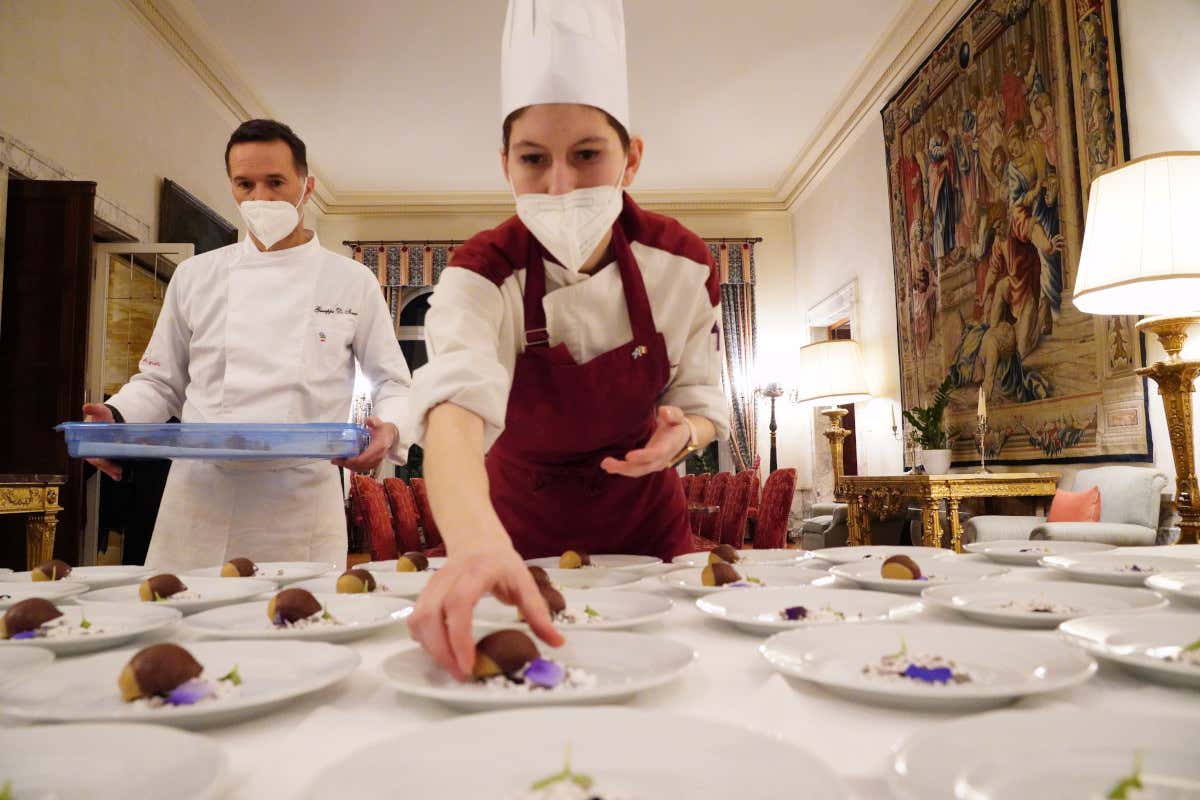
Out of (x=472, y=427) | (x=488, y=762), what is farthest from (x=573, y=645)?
(x=472, y=427)

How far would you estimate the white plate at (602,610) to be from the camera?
79 cm

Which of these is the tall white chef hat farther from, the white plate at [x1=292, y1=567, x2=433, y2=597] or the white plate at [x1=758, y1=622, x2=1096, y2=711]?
the white plate at [x1=758, y1=622, x2=1096, y2=711]

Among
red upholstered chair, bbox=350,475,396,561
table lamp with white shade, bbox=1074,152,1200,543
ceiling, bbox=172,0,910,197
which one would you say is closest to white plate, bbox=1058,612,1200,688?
table lamp with white shade, bbox=1074,152,1200,543

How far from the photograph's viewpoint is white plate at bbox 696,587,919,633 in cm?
79

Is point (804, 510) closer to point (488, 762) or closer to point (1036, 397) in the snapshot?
point (1036, 397)

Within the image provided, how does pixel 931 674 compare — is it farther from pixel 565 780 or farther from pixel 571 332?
pixel 571 332

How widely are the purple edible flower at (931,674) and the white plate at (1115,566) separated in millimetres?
670

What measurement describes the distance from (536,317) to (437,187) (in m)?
6.91

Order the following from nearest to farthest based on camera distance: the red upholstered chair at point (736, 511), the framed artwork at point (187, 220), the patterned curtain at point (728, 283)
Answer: the red upholstered chair at point (736, 511)
the framed artwork at point (187, 220)
the patterned curtain at point (728, 283)

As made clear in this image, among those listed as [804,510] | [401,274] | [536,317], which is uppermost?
[401,274]

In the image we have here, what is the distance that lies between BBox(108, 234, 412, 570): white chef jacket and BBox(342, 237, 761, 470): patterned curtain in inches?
236

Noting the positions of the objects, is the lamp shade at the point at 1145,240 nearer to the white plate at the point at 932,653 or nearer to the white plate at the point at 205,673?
the white plate at the point at 932,653

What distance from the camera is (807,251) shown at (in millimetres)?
7684

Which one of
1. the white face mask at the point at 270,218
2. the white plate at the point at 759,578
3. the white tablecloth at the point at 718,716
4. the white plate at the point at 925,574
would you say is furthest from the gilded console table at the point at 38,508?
the white plate at the point at 925,574
